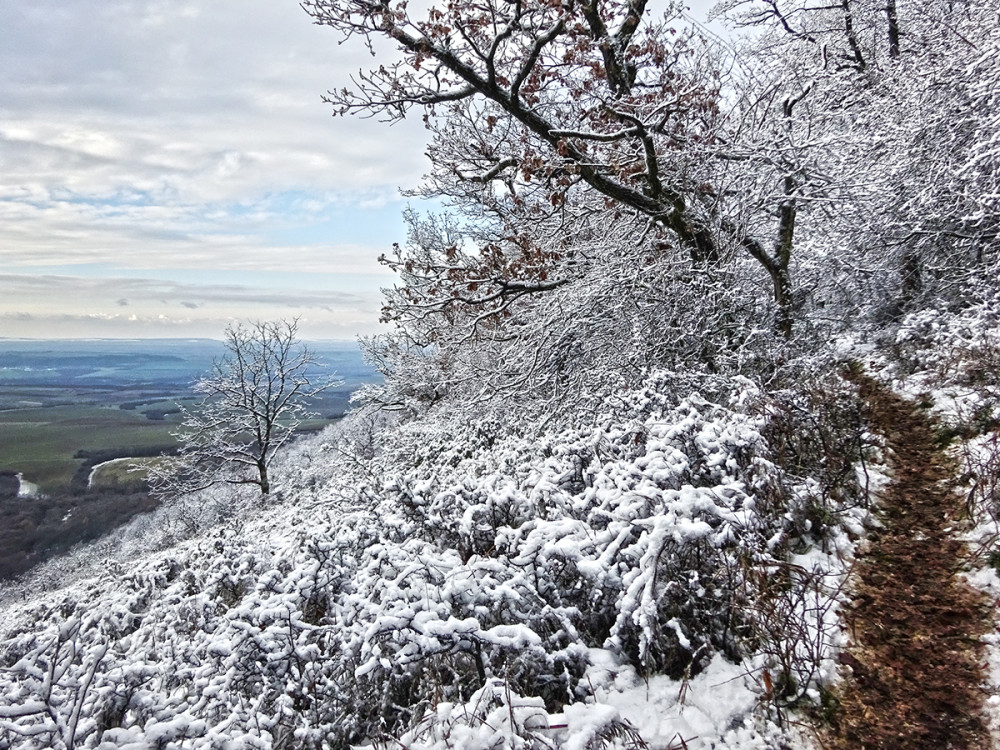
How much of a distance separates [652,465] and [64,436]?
395 feet

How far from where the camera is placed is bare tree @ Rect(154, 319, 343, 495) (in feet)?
65.2

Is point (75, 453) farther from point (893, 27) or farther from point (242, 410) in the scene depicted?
point (893, 27)

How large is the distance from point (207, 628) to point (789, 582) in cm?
465

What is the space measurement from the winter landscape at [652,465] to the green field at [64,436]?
66966mm

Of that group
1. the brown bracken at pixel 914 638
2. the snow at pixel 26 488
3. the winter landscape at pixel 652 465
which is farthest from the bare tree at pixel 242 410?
the snow at pixel 26 488

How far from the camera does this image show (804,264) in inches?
381

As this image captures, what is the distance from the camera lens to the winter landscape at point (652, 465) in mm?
2664

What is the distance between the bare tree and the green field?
162 ft

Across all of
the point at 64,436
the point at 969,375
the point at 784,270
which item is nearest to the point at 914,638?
the point at 969,375

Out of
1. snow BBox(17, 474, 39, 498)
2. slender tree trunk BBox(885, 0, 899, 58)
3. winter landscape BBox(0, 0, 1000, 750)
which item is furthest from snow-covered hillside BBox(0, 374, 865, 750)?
snow BBox(17, 474, 39, 498)

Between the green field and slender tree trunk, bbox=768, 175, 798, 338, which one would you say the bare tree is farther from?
the green field

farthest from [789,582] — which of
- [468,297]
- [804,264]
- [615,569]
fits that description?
[804,264]

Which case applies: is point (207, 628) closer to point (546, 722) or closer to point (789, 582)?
point (546, 722)

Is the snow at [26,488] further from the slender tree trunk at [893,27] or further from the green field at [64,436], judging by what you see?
the slender tree trunk at [893,27]
